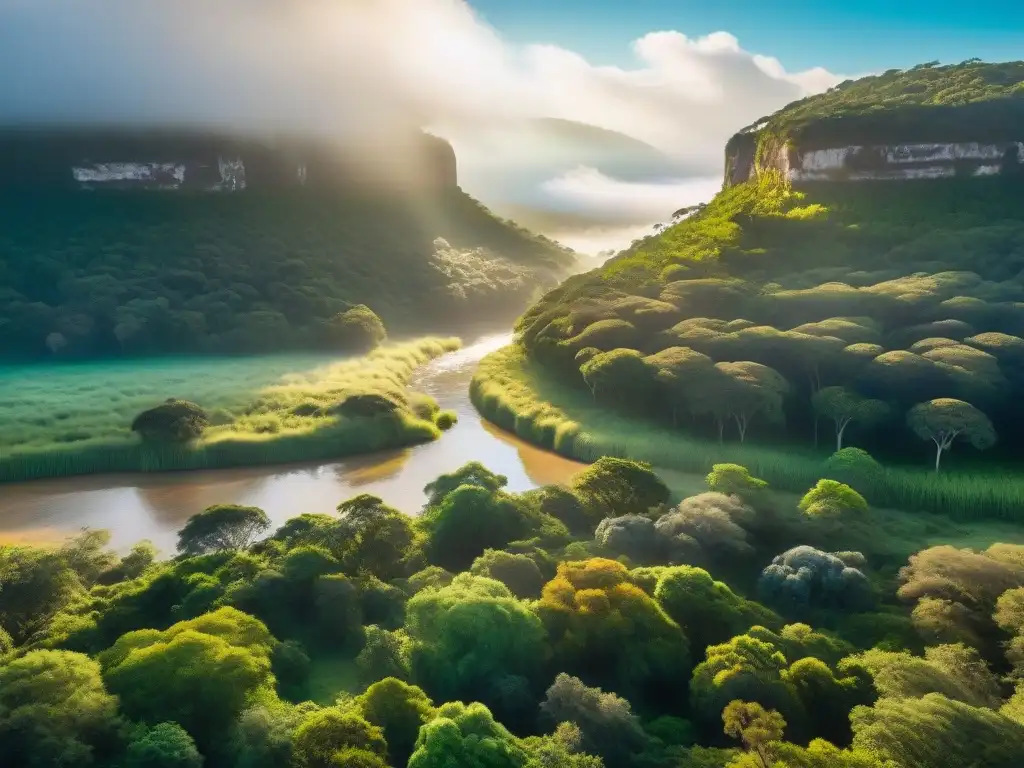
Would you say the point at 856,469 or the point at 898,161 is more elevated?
the point at 898,161

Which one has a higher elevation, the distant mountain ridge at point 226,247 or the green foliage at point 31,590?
the distant mountain ridge at point 226,247

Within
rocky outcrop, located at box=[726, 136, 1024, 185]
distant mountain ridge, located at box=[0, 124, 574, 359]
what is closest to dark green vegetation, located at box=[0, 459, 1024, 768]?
rocky outcrop, located at box=[726, 136, 1024, 185]

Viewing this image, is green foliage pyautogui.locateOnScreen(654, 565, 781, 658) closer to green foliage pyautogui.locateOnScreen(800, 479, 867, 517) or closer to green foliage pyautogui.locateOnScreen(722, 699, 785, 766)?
green foliage pyautogui.locateOnScreen(722, 699, 785, 766)

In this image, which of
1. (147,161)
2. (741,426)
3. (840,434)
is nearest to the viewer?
(840,434)

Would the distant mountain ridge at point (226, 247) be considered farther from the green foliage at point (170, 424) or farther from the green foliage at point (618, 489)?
the green foliage at point (618, 489)

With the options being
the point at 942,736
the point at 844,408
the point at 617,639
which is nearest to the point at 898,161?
the point at 844,408

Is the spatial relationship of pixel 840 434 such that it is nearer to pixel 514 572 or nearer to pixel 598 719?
pixel 514 572

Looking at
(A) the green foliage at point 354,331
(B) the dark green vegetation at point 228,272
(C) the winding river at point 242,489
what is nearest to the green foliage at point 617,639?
(C) the winding river at point 242,489
